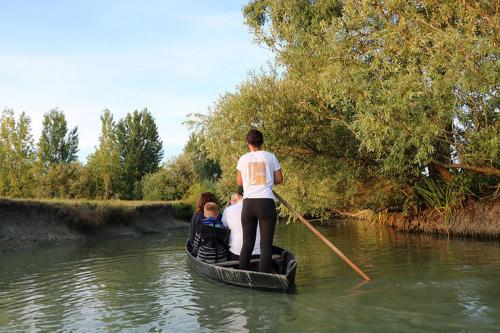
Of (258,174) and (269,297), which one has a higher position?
(258,174)

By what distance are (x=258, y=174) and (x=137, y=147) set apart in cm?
5046

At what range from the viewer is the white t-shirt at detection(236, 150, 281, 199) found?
714 cm

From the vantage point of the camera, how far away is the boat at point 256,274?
22.8ft

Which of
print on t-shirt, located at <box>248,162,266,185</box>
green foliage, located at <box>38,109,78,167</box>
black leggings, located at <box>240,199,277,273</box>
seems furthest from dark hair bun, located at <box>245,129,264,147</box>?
green foliage, located at <box>38,109,78,167</box>

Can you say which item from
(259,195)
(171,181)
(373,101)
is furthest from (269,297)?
(171,181)

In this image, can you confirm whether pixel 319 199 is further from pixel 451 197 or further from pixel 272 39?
pixel 272 39

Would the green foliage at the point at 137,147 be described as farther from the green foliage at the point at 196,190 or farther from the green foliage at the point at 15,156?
the green foliage at the point at 196,190

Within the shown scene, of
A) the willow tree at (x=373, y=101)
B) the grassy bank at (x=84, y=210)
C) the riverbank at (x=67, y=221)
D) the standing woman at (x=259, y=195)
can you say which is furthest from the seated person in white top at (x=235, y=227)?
the grassy bank at (x=84, y=210)

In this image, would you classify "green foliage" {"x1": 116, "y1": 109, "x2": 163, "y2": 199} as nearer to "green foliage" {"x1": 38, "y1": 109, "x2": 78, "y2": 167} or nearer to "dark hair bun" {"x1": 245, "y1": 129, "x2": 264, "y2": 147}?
"green foliage" {"x1": 38, "y1": 109, "x2": 78, "y2": 167}

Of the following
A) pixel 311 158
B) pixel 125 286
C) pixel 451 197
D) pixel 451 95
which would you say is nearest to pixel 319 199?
pixel 311 158

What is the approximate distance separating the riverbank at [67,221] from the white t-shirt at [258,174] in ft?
39.3

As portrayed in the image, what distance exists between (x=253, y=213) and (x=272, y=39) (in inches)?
386

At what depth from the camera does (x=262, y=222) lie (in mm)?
7109

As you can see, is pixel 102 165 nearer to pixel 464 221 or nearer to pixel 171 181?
pixel 171 181
